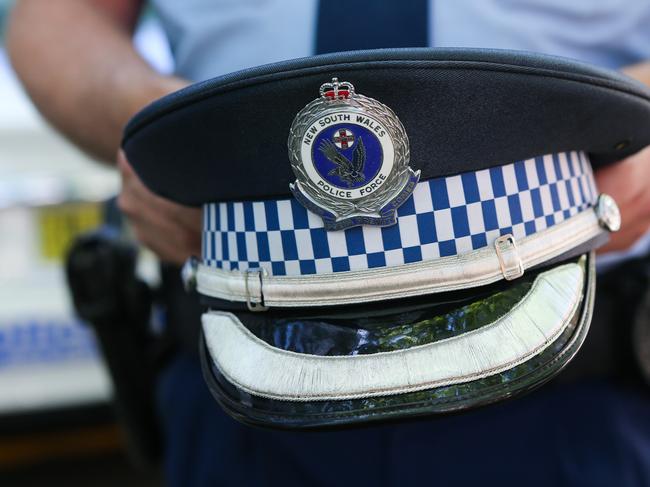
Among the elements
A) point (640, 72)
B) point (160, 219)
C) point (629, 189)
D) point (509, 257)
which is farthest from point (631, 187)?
point (160, 219)

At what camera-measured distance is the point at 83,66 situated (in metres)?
0.96

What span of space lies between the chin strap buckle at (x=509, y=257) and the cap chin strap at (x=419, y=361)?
2 centimetres

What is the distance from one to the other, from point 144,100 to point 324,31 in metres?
0.24

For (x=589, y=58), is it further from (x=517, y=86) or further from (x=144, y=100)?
(x=144, y=100)

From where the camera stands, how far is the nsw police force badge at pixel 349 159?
57cm

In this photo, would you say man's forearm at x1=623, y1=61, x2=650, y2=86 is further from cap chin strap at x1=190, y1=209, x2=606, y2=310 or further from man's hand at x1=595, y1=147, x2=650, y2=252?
cap chin strap at x1=190, y1=209, x2=606, y2=310

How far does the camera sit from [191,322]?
0.96m

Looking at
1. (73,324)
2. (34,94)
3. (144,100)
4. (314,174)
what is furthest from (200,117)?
(73,324)

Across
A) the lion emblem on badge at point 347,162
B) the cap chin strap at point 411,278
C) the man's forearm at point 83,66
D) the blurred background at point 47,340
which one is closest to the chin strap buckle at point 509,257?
the cap chin strap at point 411,278

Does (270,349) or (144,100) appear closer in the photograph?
(270,349)

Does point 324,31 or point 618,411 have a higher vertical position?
point 324,31

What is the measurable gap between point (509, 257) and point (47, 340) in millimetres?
1653

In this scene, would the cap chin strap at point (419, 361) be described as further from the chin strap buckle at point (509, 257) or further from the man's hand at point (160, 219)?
the man's hand at point (160, 219)

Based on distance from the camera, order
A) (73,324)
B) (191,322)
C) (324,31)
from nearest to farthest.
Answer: (324,31)
(191,322)
(73,324)
